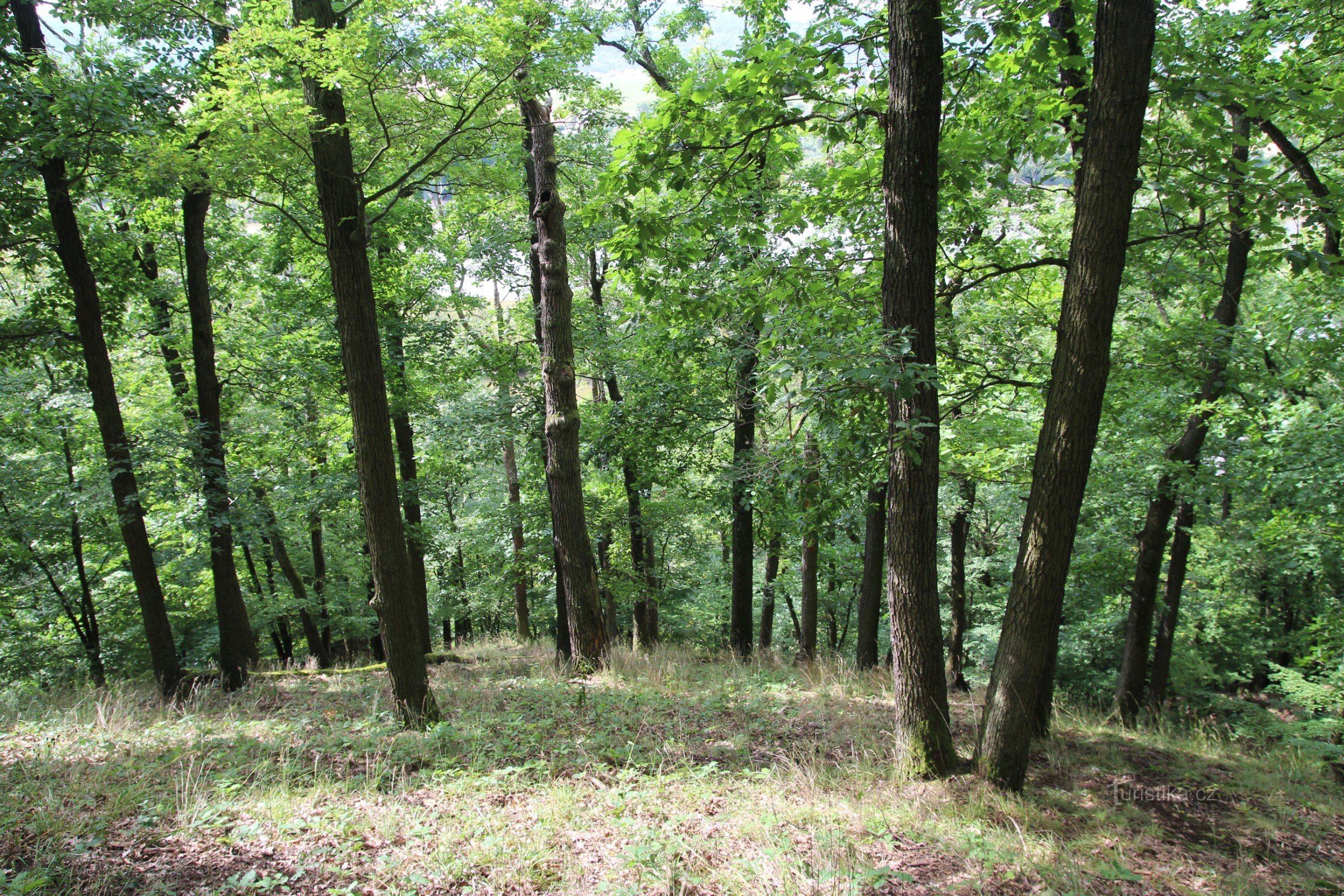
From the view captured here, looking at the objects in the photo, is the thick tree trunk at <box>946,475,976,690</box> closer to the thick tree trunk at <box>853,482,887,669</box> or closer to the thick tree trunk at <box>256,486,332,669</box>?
the thick tree trunk at <box>853,482,887,669</box>

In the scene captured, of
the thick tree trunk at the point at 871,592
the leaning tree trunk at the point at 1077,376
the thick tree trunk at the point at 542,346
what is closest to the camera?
the leaning tree trunk at the point at 1077,376

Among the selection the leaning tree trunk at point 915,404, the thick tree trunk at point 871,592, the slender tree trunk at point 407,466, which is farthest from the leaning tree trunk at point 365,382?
the thick tree trunk at point 871,592

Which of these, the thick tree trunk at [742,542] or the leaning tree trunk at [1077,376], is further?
the thick tree trunk at [742,542]

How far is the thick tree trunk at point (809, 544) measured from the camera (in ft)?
17.1

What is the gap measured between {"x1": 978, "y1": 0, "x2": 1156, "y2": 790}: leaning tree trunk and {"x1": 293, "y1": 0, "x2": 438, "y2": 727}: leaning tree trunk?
4.77 m

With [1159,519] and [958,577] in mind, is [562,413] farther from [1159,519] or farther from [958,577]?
[958,577]

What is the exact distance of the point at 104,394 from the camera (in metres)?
8.48

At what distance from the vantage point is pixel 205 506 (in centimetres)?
891

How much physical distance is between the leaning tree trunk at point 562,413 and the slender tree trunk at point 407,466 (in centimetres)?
473

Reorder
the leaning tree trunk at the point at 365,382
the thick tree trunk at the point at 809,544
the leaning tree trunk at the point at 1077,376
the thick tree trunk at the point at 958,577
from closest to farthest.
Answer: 1. the leaning tree trunk at the point at 1077,376
2. the thick tree trunk at the point at 809,544
3. the leaning tree trunk at the point at 365,382
4. the thick tree trunk at the point at 958,577

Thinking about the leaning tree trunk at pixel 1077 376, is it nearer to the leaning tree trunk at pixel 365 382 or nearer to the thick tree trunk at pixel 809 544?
the thick tree trunk at pixel 809 544

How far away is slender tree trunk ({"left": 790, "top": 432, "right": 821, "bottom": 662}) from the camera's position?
205 inches

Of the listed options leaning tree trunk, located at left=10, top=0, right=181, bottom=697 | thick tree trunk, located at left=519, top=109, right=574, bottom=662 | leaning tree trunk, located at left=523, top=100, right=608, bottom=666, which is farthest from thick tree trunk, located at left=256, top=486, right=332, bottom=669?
leaning tree trunk, located at left=523, top=100, right=608, bottom=666

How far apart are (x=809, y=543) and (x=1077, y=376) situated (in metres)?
6.99
